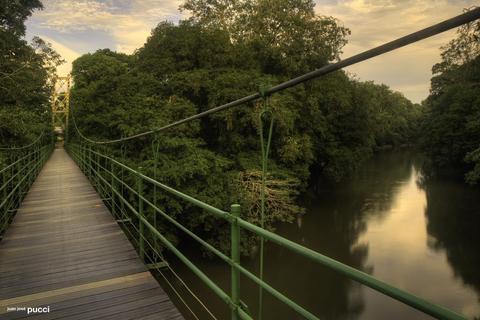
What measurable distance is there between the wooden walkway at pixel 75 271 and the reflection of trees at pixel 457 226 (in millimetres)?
12936

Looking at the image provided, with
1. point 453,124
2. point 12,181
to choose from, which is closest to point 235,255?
point 12,181

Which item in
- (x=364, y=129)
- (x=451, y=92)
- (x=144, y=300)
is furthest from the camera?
(x=451, y=92)

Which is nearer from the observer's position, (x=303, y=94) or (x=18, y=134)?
(x=18, y=134)

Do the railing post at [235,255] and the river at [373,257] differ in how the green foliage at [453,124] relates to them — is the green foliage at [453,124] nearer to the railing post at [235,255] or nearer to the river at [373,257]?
the river at [373,257]

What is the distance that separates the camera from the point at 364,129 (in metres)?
23.1

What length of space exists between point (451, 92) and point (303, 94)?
1724 cm

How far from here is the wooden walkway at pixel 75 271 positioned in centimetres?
288

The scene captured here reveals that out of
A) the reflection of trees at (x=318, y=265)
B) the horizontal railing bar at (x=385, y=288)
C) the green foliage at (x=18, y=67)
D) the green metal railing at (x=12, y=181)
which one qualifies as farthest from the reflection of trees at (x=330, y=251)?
the horizontal railing bar at (x=385, y=288)

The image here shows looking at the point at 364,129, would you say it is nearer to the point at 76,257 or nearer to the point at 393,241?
the point at 393,241

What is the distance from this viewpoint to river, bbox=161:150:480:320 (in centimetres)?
1173

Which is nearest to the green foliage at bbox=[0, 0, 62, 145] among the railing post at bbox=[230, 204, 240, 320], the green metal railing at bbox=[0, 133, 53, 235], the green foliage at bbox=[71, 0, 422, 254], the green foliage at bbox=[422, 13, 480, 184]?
the green metal railing at bbox=[0, 133, 53, 235]

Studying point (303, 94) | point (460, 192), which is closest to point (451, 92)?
point (460, 192)

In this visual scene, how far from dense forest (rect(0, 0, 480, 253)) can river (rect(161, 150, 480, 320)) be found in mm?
1600

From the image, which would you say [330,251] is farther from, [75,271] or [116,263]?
[75,271]
